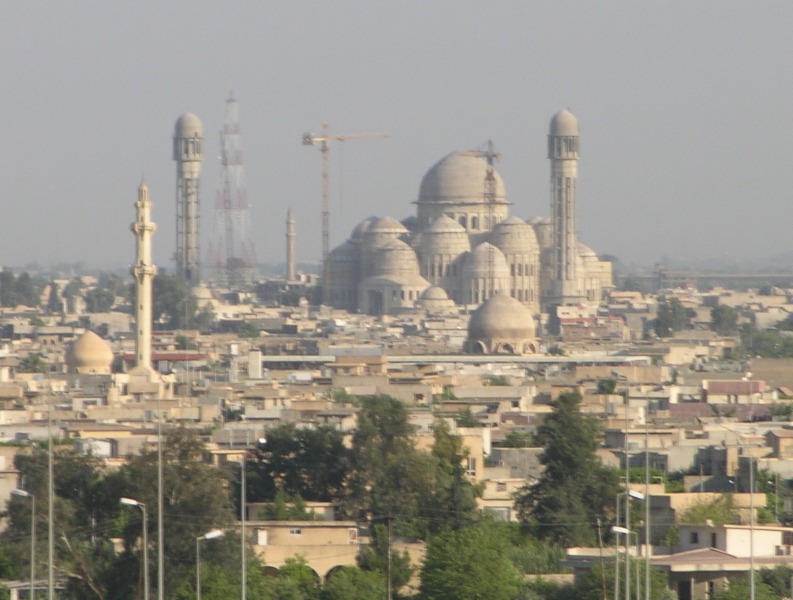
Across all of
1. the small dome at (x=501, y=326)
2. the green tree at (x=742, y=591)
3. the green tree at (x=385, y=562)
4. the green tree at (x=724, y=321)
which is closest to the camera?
the green tree at (x=742, y=591)

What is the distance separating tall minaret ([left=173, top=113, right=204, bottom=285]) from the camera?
12069 cm

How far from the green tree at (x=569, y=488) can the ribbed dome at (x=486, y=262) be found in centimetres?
7278

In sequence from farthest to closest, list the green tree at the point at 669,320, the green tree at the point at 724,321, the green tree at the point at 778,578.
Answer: the green tree at the point at 669,320 → the green tree at the point at 724,321 → the green tree at the point at 778,578

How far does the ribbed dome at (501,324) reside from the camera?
87438 millimetres

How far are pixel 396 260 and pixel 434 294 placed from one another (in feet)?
7.23

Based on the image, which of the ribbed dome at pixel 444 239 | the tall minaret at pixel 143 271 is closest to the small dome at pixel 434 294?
the ribbed dome at pixel 444 239

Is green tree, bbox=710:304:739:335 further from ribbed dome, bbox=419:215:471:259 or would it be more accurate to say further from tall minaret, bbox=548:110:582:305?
ribbed dome, bbox=419:215:471:259

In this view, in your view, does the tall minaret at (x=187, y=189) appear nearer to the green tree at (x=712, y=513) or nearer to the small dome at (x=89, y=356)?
the small dome at (x=89, y=356)

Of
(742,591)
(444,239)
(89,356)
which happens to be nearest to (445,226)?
(444,239)

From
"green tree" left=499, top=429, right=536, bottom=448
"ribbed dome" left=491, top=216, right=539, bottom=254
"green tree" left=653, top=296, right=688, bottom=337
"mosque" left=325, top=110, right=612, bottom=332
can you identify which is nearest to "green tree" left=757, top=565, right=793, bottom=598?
"green tree" left=499, top=429, right=536, bottom=448

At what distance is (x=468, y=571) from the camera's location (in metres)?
28.5

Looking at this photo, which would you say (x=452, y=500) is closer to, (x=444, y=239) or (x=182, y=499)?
(x=182, y=499)

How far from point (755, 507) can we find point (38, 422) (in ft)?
55.7

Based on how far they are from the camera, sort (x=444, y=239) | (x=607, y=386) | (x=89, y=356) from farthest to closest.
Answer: (x=444, y=239)
(x=89, y=356)
(x=607, y=386)
